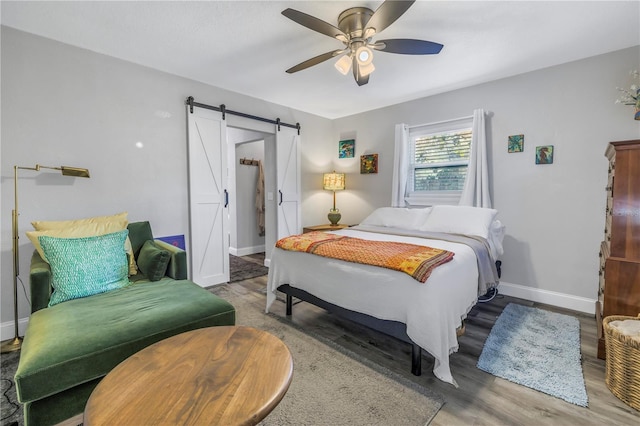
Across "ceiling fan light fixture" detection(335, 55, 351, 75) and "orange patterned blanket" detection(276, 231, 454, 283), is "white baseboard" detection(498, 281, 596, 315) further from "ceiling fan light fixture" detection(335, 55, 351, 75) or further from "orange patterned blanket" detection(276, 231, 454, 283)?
"ceiling fan light fixture" detection(335, 55, 351, 75)

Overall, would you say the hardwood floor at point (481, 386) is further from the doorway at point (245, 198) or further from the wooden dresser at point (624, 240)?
the doorway at point (245, 198)

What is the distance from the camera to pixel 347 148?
4949mm

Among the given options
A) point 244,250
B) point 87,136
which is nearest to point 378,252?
point 87,136

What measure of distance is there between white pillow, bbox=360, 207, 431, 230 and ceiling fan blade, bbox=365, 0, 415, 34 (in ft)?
6.94

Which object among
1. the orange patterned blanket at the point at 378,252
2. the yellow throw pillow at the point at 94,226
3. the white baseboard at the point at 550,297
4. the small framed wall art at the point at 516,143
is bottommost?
the white baseboard at the point at 550,297

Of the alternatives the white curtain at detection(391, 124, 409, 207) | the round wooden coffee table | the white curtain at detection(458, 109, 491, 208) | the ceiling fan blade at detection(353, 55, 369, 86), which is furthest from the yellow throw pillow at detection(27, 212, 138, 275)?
the white curtain at detection(458, 109, 491, 208)

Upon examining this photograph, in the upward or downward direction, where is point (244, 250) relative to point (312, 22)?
downward

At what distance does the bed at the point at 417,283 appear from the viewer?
1.76 m

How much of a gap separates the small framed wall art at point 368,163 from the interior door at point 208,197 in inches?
85.3

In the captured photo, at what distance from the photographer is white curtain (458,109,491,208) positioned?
3.36 metres

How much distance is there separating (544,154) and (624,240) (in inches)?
53.1

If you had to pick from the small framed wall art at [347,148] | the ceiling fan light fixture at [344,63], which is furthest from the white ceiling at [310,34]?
the small framed wall art at [347,148]

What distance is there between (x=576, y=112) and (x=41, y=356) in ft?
14.7

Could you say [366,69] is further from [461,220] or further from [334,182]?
[334,182]
